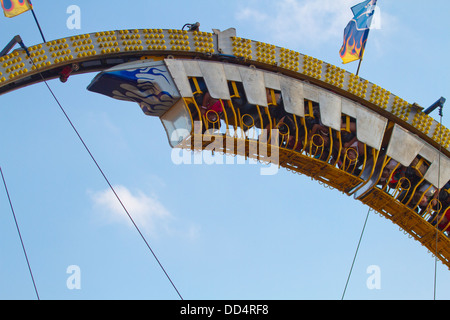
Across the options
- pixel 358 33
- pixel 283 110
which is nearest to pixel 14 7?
pixel 283 110

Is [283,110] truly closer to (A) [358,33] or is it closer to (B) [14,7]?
(A) [358,33]

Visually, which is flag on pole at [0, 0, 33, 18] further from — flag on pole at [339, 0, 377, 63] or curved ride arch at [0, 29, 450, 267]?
flag on pole at [339, 0, 377, 63]

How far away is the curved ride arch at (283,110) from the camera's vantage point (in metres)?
20.3

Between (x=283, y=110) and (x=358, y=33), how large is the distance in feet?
13.0

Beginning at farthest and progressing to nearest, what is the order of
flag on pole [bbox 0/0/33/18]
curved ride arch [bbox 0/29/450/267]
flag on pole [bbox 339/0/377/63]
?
1. flag on pole [bbox 339/0/377/63]
2. curved ride arch [bbox 0/29/450/267]
3. flag on pole [bbox 0/0/33/18]

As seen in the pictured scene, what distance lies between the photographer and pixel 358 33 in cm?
2462

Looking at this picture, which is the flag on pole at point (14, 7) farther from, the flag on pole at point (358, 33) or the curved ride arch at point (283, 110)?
the flag on pole at point (358, 33)

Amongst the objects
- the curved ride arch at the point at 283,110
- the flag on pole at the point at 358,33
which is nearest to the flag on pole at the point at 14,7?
the curved ride arch at the point at 283,110

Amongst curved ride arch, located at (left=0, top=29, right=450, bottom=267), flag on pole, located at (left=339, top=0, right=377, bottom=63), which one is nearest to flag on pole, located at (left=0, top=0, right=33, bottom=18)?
curved ride arch, located at (left=0, top=29, right=450, bottom=267)

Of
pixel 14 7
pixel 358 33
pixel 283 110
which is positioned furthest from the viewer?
pixel 358 33

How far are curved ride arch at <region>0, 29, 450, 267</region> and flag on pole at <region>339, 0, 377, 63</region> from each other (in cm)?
93

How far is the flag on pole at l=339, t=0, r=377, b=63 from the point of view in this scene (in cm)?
2455

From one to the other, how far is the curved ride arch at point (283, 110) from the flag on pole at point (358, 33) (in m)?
0.93

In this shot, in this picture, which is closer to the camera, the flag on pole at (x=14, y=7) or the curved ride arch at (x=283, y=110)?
the flag on pole at (x=14, y=7)
